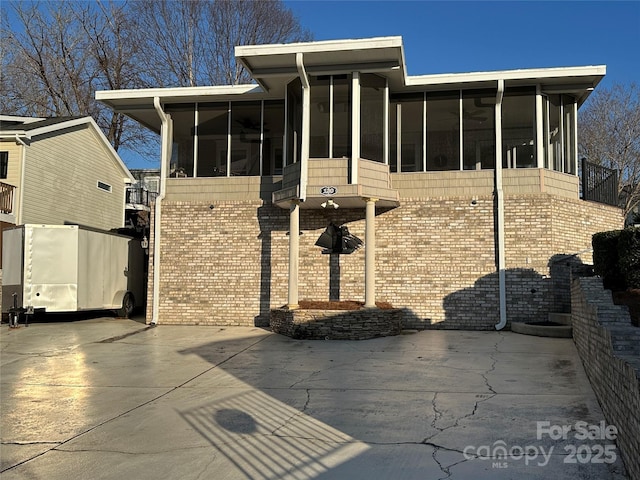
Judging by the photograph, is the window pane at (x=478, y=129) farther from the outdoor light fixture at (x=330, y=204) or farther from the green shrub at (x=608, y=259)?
the green shrub at (x=608, y=259)

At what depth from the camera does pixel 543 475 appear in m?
4.18

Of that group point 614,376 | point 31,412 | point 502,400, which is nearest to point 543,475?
point 614,376

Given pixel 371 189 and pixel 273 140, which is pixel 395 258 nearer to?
pixel 371 189

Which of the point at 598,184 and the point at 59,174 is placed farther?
the point at 59,174

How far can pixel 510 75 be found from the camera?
1344 cm

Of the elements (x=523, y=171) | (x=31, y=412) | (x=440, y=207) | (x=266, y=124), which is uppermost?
(x=266, y=124)

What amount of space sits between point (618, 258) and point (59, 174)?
18043 mm

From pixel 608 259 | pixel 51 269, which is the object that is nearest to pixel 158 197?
pixel 51 269

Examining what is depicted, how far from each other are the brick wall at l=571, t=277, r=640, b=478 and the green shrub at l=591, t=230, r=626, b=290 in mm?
360

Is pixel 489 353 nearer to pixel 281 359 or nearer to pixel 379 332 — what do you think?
pixel 379 332

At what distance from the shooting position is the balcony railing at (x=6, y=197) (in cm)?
1672

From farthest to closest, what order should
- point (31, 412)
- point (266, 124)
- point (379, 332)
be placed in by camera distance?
point (266, 124)
point (379, 332)
point (31, 412)

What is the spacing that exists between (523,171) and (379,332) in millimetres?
5504

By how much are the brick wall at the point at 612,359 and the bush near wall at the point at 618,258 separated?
0.39 m
